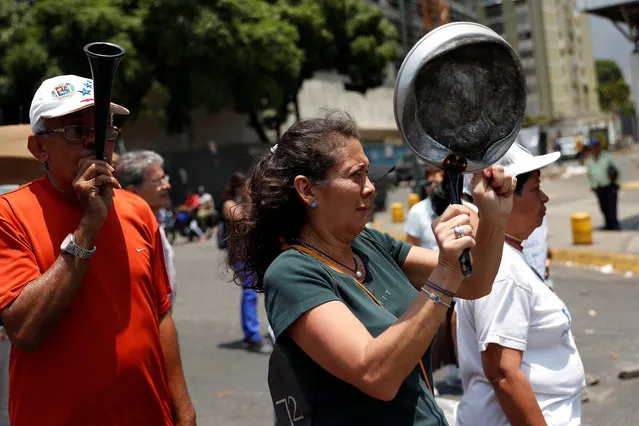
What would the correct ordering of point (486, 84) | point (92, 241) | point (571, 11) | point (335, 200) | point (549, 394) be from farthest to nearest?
point (571, 11)
point (549, 394)
point (92, 241)
point (335, 200)
point (486, 84)

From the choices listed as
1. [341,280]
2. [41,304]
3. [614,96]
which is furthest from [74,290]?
[614,96]

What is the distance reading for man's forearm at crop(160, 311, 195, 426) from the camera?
3.05 metres

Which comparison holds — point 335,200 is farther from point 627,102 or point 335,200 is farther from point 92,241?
point 627,102

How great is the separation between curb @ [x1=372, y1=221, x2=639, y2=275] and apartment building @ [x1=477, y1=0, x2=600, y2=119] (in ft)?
281

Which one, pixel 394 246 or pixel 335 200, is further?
pixel 394 246

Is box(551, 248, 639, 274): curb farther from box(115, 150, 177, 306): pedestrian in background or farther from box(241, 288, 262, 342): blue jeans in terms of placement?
box(115, 150, 177, 306): pedestrian in background

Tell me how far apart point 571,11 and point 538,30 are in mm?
13333

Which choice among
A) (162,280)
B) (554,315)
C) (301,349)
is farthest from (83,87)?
(554,315)

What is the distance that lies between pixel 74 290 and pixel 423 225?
14.6ft

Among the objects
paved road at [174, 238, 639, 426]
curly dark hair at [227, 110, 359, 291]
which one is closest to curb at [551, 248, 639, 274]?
paved road at [174, 238, 639, 426]

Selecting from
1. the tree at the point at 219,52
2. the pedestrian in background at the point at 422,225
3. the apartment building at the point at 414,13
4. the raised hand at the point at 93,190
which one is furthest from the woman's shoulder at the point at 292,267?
the apartment building at the point at 414,13

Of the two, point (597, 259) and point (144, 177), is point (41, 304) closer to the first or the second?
point (144, 177)

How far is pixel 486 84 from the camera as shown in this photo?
2.13m

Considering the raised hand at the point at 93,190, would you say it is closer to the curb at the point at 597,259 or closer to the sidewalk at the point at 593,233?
the curb at the point at 597,259
